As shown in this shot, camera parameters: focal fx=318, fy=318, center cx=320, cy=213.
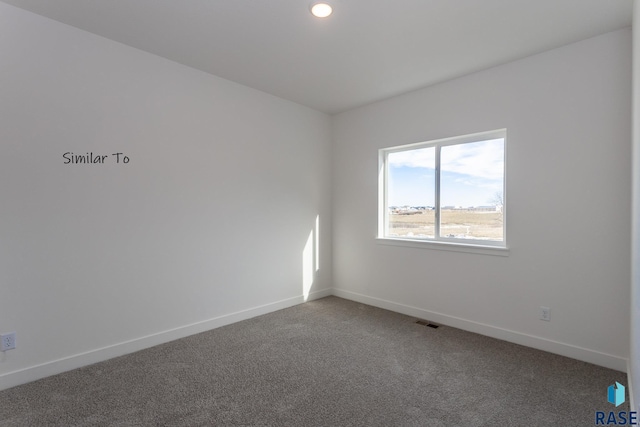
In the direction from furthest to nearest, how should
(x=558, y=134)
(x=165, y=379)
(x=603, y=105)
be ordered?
(x=558, y=134) < (x=603, y=105) < (x=165, y=379)

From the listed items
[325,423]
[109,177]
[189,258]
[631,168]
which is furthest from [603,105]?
[109,177]

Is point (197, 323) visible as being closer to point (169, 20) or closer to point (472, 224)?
point (169, 20)

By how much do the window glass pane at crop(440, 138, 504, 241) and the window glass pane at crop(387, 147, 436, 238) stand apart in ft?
0.49

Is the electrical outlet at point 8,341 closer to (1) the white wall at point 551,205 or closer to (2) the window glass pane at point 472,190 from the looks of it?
(1) the white wall at point 551,205

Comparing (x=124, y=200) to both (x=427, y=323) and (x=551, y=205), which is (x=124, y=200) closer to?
(x=427, y=323)

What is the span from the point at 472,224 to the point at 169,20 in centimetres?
326

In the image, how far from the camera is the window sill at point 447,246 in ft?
9.96

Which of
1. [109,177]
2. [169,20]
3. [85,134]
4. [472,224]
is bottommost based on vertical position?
[472,224]

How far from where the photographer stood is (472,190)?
3318mm

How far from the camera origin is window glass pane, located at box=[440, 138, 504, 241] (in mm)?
3139

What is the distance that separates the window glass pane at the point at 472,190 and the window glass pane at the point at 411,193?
0.15m

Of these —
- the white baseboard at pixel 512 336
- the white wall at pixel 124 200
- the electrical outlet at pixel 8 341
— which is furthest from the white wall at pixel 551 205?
the electrical outlet at pixel 8 341

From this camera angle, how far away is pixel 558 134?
8.77 ft

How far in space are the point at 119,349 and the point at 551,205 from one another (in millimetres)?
3851
